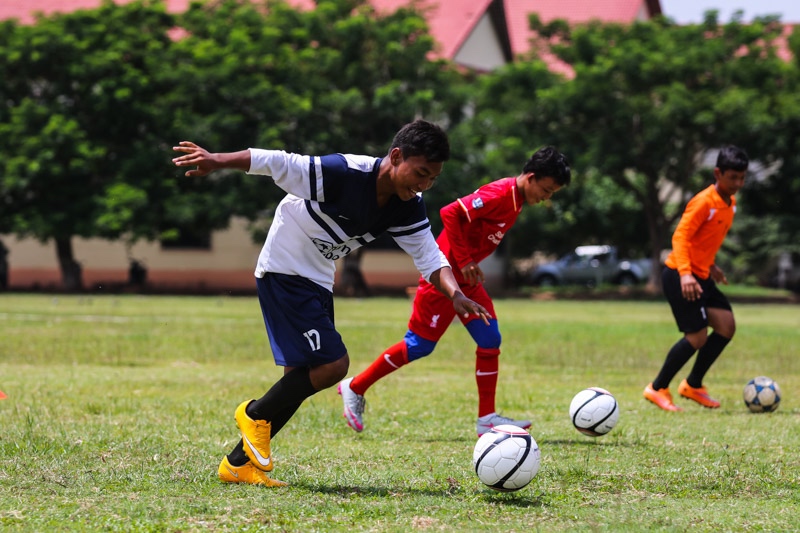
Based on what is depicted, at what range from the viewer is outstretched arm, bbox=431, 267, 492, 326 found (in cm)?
567

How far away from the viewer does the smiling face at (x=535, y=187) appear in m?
7.36

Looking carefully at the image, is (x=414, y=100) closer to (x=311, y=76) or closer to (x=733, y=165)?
(x=311, y=76)

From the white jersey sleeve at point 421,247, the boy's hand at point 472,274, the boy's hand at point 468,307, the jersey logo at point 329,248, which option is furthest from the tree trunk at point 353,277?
the jersey logo at point 329,248

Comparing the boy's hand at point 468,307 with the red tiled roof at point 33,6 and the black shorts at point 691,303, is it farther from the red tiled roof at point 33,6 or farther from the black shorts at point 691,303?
the red tiled roof at point 33,6

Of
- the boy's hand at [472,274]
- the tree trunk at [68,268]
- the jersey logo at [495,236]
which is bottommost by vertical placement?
the tree trunk at [68,268]

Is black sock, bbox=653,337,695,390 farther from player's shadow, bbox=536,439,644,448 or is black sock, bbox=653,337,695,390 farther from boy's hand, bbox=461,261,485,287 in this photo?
boy's hand, bbox=461,261,485,287

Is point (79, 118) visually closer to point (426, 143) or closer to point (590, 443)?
point (590, 443)

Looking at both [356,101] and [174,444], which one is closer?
[174,444]

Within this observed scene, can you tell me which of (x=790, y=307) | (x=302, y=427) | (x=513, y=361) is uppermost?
(x=302, y=427)

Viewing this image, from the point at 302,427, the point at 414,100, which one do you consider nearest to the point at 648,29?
the point at 414,100

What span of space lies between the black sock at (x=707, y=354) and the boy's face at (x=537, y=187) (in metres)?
2.67

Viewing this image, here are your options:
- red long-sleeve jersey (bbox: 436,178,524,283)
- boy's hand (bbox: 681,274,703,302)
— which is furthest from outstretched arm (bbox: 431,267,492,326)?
boy's hand (bbox: 681,274,703,302)

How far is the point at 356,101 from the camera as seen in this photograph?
1198 inches

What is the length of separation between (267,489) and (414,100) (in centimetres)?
2571
